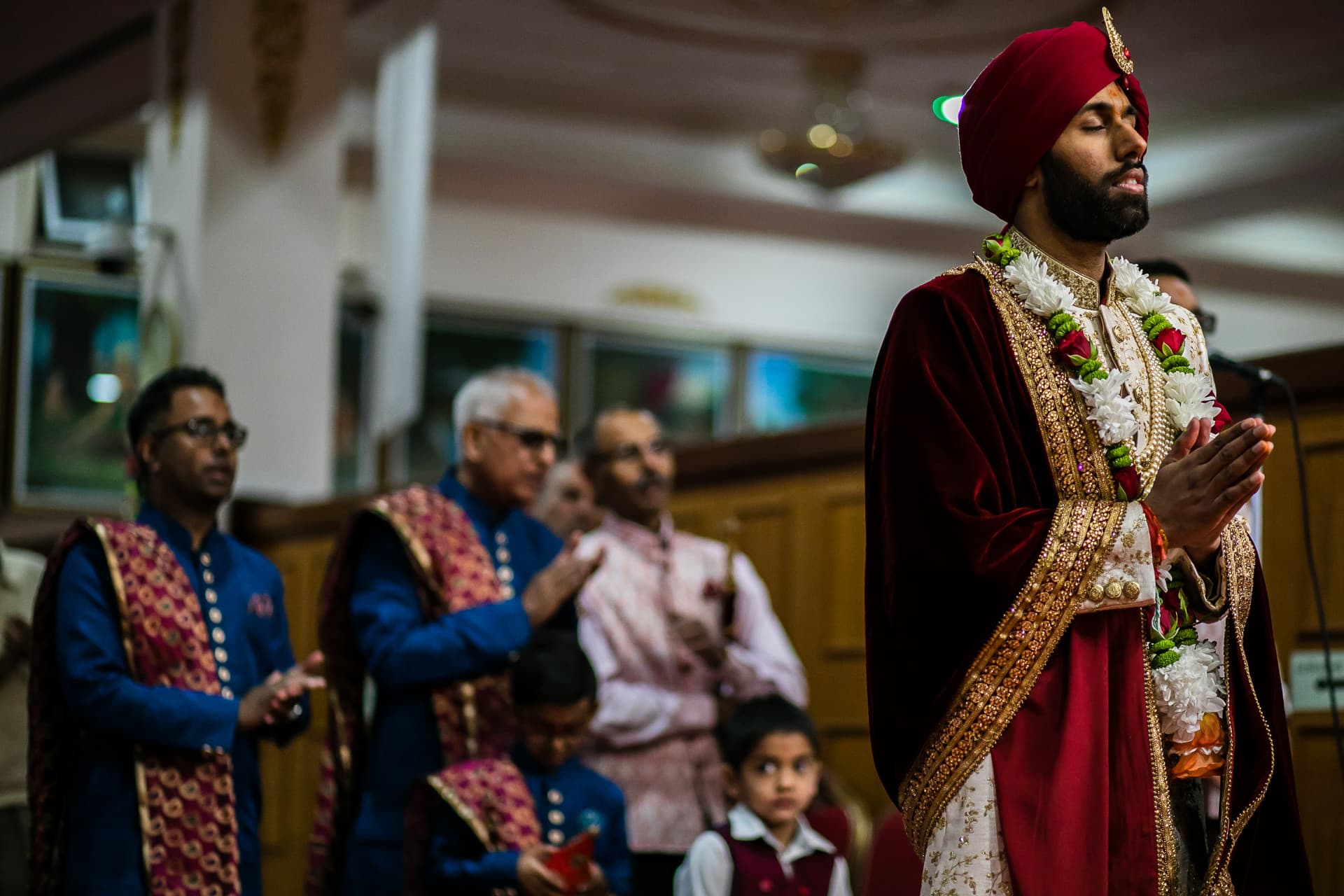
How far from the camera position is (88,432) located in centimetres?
1251

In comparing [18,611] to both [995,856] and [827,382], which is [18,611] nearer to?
[995,856]

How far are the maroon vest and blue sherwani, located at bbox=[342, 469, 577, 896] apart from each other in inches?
25.7

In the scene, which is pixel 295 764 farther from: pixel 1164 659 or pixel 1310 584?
pixel 1164 659

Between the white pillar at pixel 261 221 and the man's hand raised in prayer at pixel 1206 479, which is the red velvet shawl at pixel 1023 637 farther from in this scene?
the white pillar at pixel 261 221

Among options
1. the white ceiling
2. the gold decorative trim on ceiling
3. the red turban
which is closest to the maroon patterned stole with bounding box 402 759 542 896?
the red turban

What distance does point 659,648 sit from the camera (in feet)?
14.9

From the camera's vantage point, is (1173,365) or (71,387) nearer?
(1173,365)

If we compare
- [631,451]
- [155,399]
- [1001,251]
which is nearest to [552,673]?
[631,451]

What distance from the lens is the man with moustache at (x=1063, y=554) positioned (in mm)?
→ 2389

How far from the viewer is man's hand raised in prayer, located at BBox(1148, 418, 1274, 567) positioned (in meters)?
2.30

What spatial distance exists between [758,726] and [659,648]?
1.50 feet

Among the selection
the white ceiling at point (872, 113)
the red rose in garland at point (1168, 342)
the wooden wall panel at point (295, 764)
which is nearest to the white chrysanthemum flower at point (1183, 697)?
the red rose in garland at point (1168, 342)

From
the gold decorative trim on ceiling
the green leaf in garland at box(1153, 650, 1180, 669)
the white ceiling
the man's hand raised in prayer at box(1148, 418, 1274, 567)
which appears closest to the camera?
the man's hand raised in prayer at box(1148, 418, 1274, 567)

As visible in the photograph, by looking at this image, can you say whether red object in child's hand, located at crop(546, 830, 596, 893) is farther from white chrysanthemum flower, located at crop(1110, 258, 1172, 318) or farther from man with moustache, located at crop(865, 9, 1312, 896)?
white chrysanthemum flower, located at crop(1110, 258, 1172, 318)
